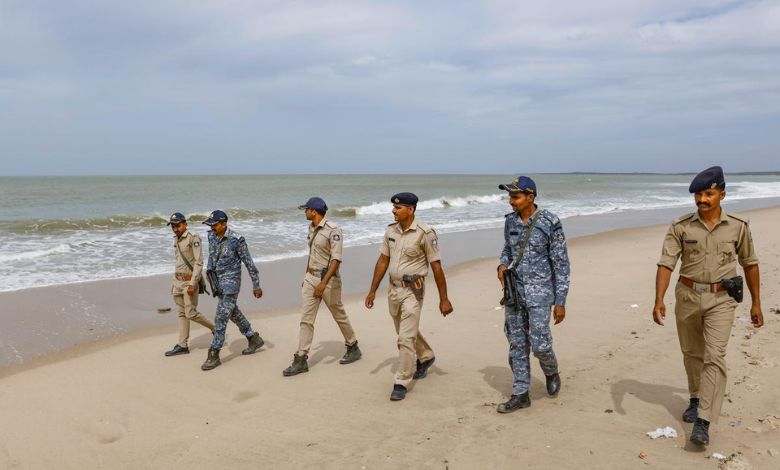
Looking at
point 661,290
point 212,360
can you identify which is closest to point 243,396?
point 212,360

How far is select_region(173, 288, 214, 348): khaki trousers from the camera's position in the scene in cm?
649

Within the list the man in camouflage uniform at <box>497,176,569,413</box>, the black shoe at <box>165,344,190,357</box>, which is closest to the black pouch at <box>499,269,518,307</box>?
the man in camouflage uniform at <box>497,176,569,413</box>

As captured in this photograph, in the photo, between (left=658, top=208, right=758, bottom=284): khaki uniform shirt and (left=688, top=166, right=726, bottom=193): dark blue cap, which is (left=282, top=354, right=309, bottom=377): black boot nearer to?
(left=658, top=208, right=758, bottom=284): khaki uniform shirt

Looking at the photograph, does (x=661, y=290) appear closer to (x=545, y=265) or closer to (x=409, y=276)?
(x=545, y=265)

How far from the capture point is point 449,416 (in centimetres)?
462

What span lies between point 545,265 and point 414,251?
3.85ft

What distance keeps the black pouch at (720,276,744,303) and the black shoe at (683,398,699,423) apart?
0.98m

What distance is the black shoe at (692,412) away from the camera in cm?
427

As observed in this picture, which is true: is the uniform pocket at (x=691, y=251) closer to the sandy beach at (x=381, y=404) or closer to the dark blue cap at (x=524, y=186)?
the dark blue cap at (x=524, y=186)

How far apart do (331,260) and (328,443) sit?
203cm

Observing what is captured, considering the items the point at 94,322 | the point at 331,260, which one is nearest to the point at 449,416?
the point at 331,260

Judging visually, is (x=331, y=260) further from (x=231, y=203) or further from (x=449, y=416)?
(x=231, y=203)

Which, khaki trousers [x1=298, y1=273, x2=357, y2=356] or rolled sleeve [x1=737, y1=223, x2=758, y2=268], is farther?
khaki trousers [x1=298, y1=273, x2=357, y2=356]

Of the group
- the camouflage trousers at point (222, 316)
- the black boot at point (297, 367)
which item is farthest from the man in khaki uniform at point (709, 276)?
the camouflage trousers at point (222, 316)
